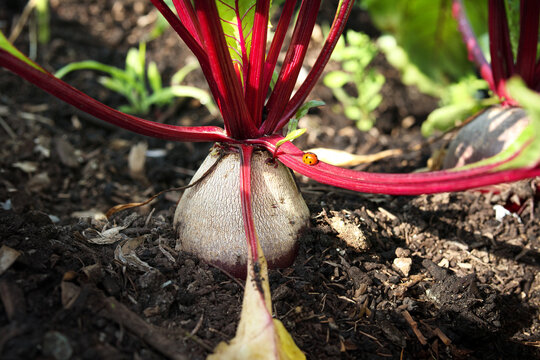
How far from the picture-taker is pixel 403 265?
147cm

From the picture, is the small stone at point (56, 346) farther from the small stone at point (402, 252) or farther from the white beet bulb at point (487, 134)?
the white beet bulb at point (487, 134)

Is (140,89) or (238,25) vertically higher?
(238,25)

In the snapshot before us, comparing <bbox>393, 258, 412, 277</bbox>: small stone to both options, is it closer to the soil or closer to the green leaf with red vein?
the soil

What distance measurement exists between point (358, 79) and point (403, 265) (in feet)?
4.65

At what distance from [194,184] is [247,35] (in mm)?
506

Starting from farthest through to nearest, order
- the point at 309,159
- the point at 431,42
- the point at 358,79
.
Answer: the point at 431,42, the point at 358,79, the point at 309,159

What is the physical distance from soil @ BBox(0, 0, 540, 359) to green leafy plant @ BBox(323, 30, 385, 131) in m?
0.49

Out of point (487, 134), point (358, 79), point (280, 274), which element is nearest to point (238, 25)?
point (280, 274)

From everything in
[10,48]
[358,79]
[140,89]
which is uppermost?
[10,48]

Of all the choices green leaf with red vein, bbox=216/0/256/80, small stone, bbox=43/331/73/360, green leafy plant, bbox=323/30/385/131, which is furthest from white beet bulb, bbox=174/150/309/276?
green leafy plant, bbox=323/30/385/131

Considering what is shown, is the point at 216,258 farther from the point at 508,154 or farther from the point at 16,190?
the point at 16,190

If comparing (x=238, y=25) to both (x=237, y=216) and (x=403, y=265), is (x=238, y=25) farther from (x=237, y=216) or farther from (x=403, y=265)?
(x=403, y=265)

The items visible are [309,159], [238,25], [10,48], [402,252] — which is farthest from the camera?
[402,252]

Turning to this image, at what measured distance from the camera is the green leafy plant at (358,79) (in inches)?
93.0
